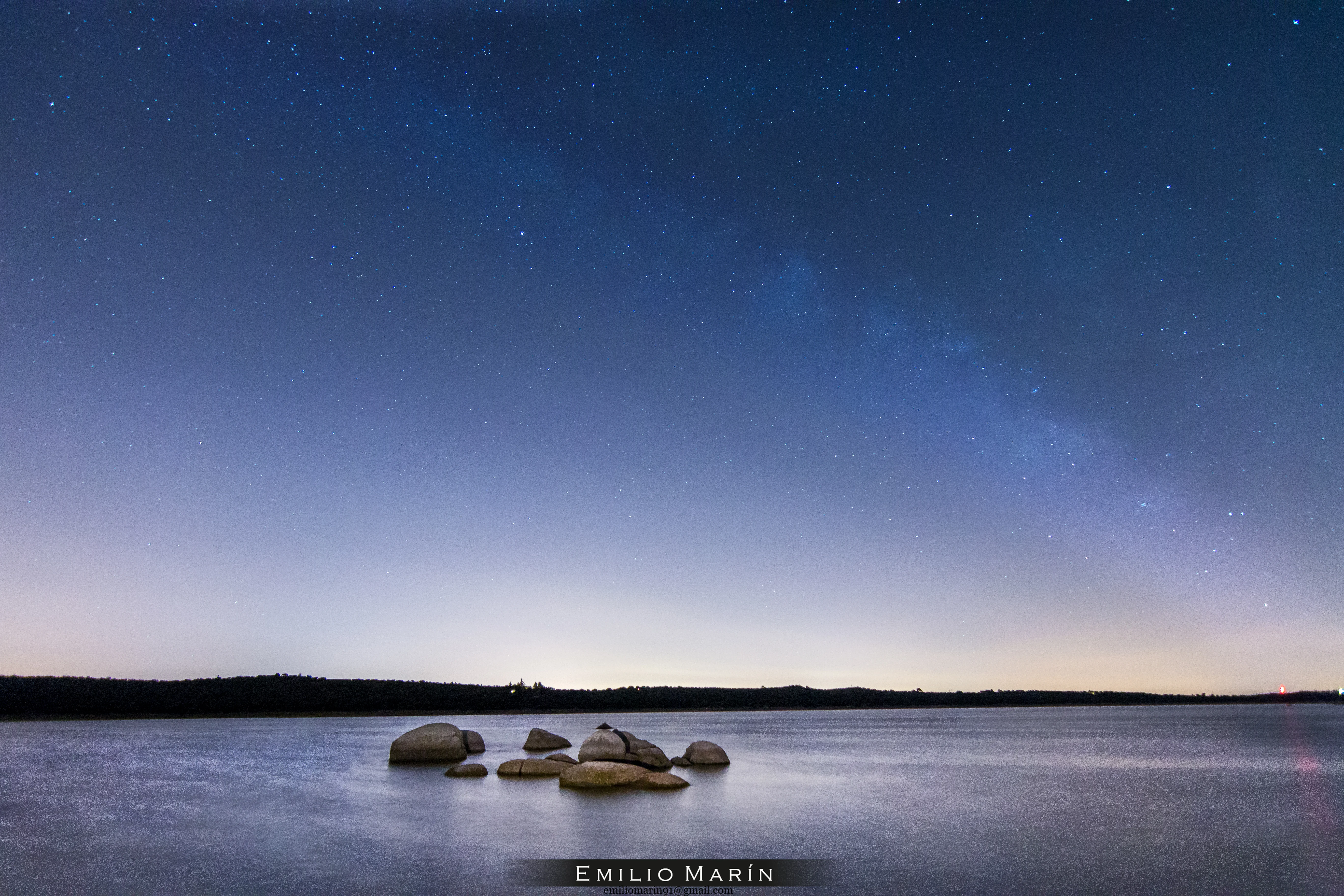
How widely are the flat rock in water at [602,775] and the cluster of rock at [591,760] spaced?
0.05 ft

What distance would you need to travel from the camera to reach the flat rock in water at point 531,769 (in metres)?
26.8

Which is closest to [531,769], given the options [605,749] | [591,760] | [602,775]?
[591,760]

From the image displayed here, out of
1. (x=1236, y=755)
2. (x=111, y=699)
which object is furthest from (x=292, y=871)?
(x=111, y=699)

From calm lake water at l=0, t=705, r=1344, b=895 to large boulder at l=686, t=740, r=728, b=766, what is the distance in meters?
0.66

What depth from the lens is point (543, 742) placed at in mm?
39906

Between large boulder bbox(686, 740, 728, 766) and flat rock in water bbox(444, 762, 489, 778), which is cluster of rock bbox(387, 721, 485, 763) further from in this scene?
large boulder bbox(686, 740, 728, 766)

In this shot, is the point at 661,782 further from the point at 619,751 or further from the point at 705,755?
the point at 705,755

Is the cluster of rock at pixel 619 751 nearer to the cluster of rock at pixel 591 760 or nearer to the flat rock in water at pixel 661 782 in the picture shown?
the cluster of rock at pixel 591 760

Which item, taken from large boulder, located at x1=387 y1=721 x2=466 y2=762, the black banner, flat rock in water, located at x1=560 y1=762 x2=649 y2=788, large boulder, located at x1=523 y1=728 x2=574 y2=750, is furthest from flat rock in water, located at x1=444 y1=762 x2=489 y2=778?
the black banner

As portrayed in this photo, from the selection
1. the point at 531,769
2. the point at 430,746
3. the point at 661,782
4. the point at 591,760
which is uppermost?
the point at 591,760

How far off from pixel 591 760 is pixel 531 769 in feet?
8.29

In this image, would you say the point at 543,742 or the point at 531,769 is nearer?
the point at 531,769

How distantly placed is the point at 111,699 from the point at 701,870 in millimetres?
145918

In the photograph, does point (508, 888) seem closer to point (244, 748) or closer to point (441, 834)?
point (441, 834)
